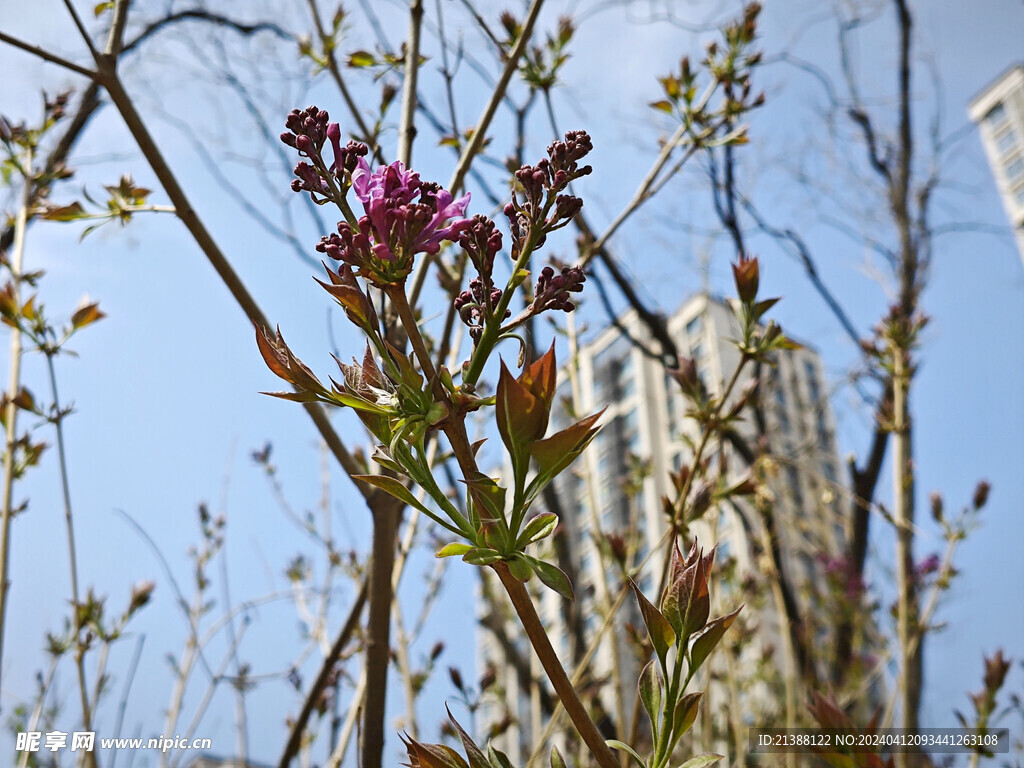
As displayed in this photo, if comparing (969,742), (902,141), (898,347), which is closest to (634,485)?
(898,347)

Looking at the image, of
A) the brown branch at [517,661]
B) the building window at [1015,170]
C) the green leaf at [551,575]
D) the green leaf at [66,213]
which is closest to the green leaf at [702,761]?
the green leaf at [551,575]

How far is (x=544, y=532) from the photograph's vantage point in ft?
1.54

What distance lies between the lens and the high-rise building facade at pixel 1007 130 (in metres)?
27.5

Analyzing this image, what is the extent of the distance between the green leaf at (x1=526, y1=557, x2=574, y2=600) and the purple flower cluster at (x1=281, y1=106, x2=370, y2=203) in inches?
9.8

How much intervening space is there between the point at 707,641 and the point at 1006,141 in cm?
3884

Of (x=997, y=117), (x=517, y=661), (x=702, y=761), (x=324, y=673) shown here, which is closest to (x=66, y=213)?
(x=324, y=673)

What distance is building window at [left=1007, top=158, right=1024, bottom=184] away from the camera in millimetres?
31297

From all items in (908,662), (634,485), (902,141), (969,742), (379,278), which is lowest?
(969,742)

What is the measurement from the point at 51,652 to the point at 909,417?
207 cm

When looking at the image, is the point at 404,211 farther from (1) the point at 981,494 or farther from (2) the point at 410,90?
(1) the point at 981,494

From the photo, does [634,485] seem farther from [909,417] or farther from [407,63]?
[407,63]

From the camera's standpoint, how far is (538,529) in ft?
1.55

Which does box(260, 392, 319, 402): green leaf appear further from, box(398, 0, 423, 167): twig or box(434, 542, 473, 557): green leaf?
box(398, 0, 423, 167): twig

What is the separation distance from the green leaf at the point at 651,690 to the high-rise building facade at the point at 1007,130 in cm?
2993
